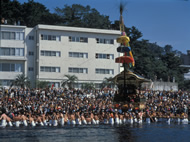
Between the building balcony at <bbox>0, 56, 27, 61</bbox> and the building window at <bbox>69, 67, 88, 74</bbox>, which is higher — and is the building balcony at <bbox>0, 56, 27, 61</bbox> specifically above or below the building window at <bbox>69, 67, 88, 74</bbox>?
above

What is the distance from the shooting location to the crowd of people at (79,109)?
3414 cm

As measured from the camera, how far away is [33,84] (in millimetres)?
56719

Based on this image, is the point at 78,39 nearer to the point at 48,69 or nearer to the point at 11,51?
the point at 48,69

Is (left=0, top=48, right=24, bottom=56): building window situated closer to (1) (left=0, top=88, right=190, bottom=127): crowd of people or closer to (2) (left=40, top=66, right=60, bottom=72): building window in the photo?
(2) (left=40, top=66, right=60, bottom=72): building window

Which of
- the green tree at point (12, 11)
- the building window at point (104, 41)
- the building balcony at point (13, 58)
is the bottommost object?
the building balcony at point (13, 58)

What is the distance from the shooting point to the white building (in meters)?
56.4

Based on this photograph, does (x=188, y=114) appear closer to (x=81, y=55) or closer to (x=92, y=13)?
(x=81, y=55)

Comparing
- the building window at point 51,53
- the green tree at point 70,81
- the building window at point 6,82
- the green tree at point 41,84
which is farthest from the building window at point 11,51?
the green tree at point 70,81

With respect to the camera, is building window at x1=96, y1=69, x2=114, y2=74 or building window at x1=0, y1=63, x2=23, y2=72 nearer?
building window at x1=0, y1=63, x2=23, y2=72

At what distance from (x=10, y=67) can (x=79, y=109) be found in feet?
68.4

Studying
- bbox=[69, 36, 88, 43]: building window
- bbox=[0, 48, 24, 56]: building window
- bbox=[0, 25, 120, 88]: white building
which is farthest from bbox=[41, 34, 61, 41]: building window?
bbox=[0, 48, 24, 56]: building window

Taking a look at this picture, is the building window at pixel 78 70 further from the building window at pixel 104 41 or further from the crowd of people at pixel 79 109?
the crowd of people at pixel 79 109

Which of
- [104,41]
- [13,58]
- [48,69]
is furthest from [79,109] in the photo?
[104,41]

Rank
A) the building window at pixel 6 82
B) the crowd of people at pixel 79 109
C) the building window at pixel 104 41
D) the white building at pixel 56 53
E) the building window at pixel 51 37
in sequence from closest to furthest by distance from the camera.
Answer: the crowd of people at pixel 79 109, the building window at pixel 6 82, the white building at pixel 56 53, the building window at pixel 51 37, the building window at pixel 104 41
